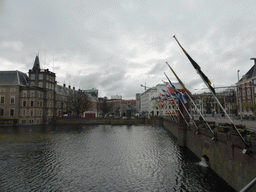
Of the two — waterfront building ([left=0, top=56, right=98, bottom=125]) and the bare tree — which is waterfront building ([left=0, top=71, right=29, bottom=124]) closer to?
waterfront building ([left=0, top=56, right=98, bottom=125])

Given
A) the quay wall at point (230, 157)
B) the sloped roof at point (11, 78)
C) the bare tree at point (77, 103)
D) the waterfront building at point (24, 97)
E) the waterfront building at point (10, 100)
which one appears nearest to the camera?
the quay wall at point (230, 157)

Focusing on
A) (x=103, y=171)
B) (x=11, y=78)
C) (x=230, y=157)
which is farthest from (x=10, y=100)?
(x=230, y=157)

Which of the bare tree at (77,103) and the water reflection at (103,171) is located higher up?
the bare tree at (77,103)

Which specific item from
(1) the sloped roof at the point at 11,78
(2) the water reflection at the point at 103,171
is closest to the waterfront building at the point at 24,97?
(1) the sloped roof at the point at 11,78

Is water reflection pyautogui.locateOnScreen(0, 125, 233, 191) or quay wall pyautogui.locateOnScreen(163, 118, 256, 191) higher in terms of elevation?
quay wall pyautogui.locateOnScreen(163, 118, 256, 191)

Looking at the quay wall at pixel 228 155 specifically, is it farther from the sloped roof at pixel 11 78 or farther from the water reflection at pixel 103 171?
the sloped roof at pixel 11 78

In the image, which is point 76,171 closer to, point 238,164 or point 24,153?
point 24,153

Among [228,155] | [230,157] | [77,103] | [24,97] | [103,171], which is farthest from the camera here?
[77,103]

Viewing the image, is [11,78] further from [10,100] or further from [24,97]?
[24,97]

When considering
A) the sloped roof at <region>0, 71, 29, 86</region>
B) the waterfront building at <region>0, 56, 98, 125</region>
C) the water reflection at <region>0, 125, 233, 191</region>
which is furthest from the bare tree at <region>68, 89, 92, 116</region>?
A: the water reflection at <region>0, 125, 233, 191</region>

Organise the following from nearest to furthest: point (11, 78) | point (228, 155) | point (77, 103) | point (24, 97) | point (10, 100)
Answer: point (228, 155) < point (10, 100) < point (24, 97) < point (11, 78) < point (77, 103)

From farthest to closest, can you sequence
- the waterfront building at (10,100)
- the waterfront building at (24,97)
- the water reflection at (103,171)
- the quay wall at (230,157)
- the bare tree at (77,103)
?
the bare tree at (77,103), the waterfront building at (24,97), the waterfront building at (10,100), the water reflection at (103,171), the quay wall at (230,157)

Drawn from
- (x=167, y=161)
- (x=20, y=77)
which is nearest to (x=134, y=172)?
(x=167, y=161)

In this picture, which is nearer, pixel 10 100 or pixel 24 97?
pixel 10 100
